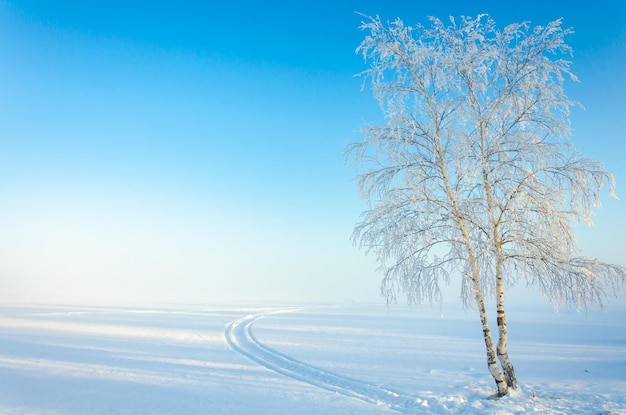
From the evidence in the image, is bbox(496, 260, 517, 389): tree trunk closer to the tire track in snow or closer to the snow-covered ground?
the snow-covered ground

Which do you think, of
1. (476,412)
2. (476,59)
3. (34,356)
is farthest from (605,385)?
(34,356)

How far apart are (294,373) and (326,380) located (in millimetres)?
1484

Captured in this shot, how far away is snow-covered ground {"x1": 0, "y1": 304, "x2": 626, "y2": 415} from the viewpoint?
30.7 feet

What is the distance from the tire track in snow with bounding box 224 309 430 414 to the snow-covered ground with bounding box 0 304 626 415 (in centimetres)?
4

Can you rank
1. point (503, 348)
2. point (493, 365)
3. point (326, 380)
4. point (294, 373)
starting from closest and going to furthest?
point (493, 365), point (503, 348), point (326, 380), point (294, 373)

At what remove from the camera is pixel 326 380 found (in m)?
12.2

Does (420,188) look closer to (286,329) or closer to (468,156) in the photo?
(468,156)

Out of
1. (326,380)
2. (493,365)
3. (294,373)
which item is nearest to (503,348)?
(493,365)

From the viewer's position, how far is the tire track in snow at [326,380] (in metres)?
9.84

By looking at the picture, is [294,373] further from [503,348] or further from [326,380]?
[503,348]

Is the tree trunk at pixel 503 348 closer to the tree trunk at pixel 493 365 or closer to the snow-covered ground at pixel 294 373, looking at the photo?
the tree trunk at pixel 493 365

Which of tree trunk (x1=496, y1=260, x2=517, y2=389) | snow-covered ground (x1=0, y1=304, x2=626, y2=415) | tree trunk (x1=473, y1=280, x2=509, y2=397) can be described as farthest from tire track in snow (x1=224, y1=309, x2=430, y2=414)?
tree trunk (x1=496, y1=260, x2=517, y2=389)

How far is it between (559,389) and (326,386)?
7290 mm

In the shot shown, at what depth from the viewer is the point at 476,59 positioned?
404 inches
